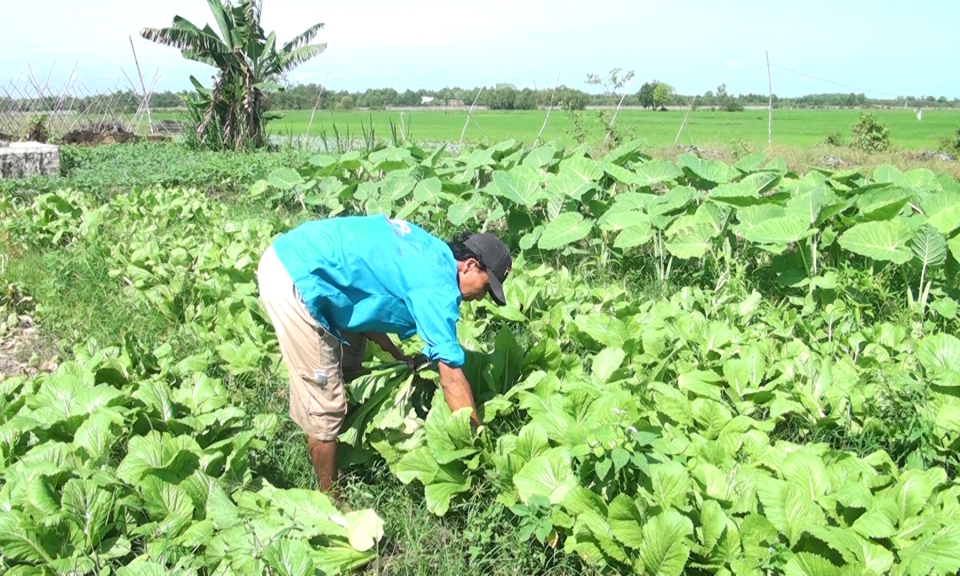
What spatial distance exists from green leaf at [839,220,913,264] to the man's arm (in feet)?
9.03

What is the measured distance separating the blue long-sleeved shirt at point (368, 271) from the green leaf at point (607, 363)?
815 mm

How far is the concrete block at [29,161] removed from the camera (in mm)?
9172

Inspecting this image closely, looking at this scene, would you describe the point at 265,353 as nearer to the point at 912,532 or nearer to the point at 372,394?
the point at 372,394

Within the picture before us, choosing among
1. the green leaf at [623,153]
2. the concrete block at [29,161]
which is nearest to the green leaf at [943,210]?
the green leaf at [623,153]

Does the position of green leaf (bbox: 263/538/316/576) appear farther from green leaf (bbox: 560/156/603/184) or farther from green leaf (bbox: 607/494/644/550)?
green leaf (bbox: 560/156/603/184)

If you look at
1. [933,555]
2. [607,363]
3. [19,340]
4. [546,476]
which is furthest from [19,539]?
[19,340]

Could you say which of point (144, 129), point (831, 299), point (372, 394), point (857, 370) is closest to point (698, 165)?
point (831, 299)

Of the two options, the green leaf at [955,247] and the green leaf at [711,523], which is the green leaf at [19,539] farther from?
the green leaf at [955,247]

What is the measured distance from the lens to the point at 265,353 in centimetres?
367

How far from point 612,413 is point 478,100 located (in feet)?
50.7

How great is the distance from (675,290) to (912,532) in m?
2.92

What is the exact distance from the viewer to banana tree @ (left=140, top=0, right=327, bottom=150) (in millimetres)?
13773

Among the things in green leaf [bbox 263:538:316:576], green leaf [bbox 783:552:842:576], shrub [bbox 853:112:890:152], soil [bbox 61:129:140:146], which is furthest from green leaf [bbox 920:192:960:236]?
soil [bbox 61:129:140:146]

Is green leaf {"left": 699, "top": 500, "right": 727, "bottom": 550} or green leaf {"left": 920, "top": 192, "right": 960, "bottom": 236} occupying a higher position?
green leaf {"left": 920, "top": 192, "right": 960, "bottom": 236}
